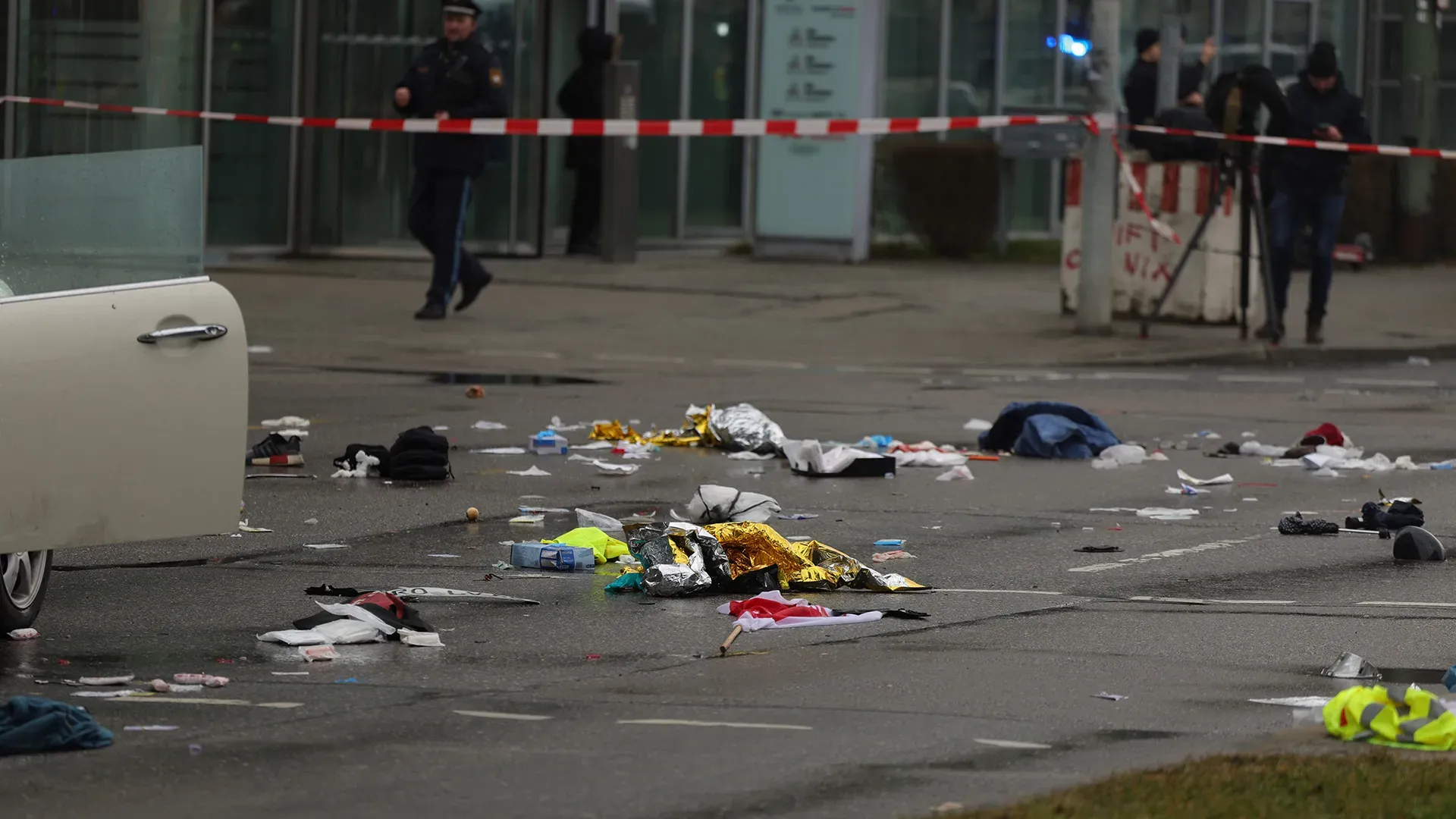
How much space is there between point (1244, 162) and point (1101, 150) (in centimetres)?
102

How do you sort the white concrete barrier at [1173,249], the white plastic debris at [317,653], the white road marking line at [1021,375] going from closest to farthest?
the white plastic debris at [317,653] → the white road marking line at [1021,375] → the white concrete barrier at [1173,249]

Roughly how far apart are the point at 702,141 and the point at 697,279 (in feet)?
14.9

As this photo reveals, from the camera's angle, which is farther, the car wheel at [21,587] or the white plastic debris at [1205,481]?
the white plastic debris at [1205,481]

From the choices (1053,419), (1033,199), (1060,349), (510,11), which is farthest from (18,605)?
(1033,199)

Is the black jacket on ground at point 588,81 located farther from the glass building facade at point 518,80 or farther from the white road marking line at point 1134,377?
the white road marking line at point 1134,377

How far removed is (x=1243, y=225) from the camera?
1866 cm

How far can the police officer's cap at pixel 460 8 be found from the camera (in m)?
19.0

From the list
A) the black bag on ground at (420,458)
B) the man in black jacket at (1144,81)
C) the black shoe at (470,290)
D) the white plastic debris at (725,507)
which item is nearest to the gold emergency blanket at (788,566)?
the white plastic debris at (725,507)

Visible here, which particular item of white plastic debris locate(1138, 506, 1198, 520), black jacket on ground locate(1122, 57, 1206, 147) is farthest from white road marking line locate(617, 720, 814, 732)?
black jacket on ground locate(1122, 57, 1206, 147)

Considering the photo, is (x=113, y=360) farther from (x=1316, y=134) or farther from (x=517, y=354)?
(x=1316, y=134)

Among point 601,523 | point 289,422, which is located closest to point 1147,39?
point 289,422

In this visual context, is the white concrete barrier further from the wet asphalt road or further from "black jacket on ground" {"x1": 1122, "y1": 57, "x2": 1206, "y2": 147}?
the wet asphalt road

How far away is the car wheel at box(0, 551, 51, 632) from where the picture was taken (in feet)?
22.8

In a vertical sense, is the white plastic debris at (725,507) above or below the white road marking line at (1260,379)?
below
